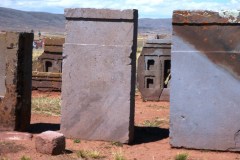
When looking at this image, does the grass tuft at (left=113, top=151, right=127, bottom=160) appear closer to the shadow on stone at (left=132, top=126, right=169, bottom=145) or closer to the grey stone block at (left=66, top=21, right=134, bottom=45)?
the shadow on stone at (left=132, top=126, right=169, bottom=145)

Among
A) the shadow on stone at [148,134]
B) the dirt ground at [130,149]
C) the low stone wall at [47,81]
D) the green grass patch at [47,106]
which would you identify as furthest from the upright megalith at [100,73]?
the low stone wall at [47,81]

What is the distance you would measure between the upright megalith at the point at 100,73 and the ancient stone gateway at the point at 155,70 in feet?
20.6

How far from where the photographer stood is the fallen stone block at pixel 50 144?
6.84 m

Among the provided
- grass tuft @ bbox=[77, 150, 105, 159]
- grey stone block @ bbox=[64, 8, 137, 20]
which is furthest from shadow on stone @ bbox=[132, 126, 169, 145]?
Answer: grey stone block @ bbox=[64, 8, 137, 20]

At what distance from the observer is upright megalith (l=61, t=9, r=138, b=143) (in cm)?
759

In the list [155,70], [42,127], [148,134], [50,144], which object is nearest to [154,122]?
[148,134]

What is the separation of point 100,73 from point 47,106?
483 cm

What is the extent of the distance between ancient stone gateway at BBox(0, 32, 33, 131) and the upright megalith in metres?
0.92

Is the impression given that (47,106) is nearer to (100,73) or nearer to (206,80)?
(100,73)

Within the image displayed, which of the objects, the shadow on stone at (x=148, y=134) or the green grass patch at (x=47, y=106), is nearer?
the shadow on stone at (x=148, y=134)

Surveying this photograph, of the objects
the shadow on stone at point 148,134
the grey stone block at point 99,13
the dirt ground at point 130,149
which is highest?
the grey stone block at point 99,13

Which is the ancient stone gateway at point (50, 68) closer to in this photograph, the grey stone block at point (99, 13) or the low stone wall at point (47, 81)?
the low stone wall at point (47, 81)

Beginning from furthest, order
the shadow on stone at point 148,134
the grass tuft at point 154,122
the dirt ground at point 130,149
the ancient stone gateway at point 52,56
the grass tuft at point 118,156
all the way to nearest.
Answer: the ancient stone gateway at point 52,56
the grass tuft at point 154,122
the shadow on stone at point 148,134
the dirt ground at point 130,149
the grass tuft at point 118,156

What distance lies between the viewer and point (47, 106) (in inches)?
482
